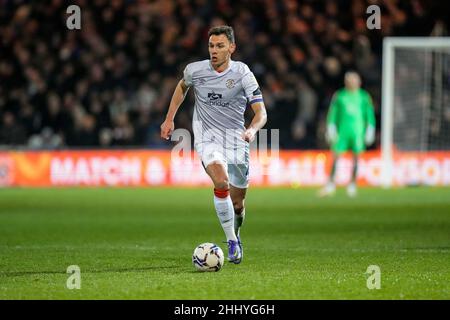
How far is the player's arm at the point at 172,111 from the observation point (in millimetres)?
9031

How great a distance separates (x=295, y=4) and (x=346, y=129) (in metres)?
5.71

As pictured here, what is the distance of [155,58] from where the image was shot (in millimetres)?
23688

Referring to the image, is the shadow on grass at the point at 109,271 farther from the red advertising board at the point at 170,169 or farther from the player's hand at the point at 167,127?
the red advertising board at the point at 170,169

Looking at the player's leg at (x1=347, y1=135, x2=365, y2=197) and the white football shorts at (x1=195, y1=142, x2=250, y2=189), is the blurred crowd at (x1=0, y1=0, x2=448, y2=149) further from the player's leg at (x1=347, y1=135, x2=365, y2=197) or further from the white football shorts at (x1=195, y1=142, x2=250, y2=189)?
the white football shorts at (x1=195, y1=142, x2=250, y2=189)

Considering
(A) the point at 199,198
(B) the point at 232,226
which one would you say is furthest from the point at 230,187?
(A) the point at 199,198

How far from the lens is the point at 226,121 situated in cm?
925

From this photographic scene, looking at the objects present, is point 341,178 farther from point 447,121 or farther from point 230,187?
point 230,187

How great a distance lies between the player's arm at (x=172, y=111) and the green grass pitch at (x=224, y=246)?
1196 mm

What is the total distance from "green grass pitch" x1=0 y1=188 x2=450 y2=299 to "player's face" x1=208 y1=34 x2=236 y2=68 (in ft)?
6.08

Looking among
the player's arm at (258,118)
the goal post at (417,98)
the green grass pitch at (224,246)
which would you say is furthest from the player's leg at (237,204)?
the goal post at (417,98)

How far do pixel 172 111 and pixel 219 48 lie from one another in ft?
2.45

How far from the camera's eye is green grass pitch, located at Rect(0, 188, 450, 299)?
23.8 feet

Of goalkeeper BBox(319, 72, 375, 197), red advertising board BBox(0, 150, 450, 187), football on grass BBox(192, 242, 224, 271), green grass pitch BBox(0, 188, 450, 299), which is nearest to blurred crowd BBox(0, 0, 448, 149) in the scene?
red advertising board BBox(0, 150, 450, 187)
